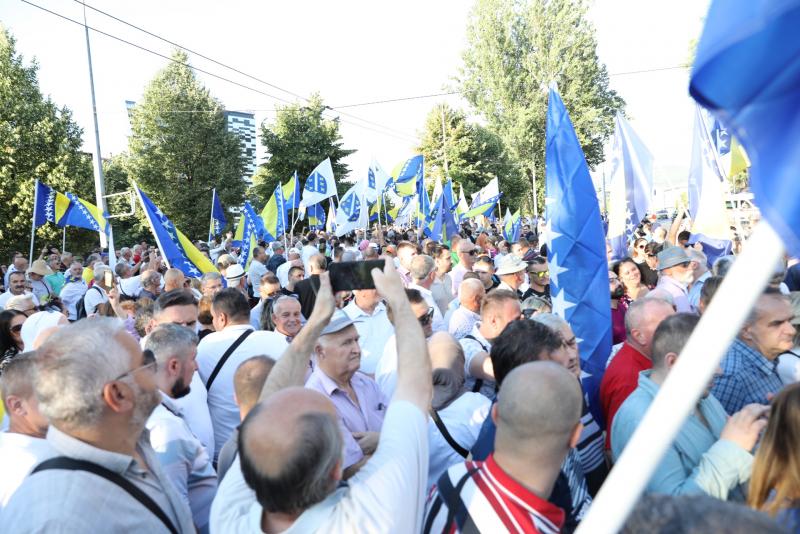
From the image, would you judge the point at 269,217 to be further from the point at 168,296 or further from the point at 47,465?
the point at 47,465

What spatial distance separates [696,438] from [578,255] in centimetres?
193

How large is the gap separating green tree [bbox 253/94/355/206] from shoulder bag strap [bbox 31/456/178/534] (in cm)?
4103

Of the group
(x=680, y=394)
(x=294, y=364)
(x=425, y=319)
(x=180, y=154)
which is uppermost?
(x=180, y=154)

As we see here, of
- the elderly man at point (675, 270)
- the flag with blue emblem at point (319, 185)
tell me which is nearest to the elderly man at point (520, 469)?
the elderly man at point (675, 270)

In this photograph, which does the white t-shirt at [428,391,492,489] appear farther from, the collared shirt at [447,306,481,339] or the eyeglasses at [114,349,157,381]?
the collared shirt at [447,306,481,339]

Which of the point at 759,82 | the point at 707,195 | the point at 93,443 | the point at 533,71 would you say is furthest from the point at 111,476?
the point at 533,71

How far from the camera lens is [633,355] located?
370cm

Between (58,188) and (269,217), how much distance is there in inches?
704

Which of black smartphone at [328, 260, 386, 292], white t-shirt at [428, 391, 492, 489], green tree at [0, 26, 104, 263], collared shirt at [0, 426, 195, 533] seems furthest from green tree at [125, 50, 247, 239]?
collared shirt at [0, 426, 195, 533]

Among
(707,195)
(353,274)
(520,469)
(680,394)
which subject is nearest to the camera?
(680,394)

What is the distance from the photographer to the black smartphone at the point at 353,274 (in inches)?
94.1

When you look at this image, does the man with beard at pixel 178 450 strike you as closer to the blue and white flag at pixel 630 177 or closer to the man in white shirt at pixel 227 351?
the man in white shirt at pixel 227 351

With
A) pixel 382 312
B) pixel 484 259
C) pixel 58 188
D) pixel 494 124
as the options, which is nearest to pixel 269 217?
pixel 484 259

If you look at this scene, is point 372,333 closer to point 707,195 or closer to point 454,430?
point 454,430
